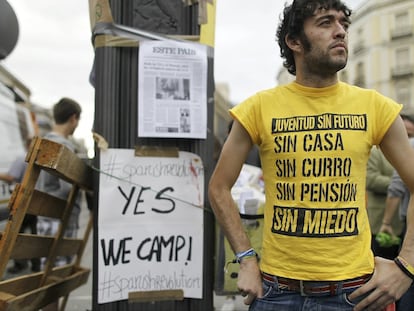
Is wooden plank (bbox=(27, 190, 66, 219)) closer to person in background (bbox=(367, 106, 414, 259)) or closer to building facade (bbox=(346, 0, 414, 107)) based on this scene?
person in background (bbox=(367, 106, 414, 259))

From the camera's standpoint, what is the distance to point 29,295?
2.65 metres

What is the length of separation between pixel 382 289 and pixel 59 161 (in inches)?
64.4

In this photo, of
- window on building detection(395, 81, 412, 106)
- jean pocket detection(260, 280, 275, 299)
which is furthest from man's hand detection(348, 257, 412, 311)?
window on building detection(395, 81, 412, 106)

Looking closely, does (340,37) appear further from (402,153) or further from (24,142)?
(24,142)

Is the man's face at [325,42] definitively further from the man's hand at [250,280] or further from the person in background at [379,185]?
the person in background at [379,185]

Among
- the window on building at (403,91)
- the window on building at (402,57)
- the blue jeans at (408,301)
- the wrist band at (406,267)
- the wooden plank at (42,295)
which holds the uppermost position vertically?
the window on building at (402,57)

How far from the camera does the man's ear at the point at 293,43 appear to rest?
199 centimetres

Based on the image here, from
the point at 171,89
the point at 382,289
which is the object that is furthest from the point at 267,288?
the point at 171,89

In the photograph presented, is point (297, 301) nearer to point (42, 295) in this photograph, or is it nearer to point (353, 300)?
point (353, 300)

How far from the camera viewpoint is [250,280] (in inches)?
73.9

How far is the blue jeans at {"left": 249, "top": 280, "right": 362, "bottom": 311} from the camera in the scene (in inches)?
71.4

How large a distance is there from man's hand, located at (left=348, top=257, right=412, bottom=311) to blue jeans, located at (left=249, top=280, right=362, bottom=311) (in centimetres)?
3

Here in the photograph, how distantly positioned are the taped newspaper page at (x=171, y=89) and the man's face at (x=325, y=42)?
1.02m

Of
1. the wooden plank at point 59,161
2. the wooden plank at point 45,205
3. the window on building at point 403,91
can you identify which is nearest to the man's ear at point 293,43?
the wooden plank at point 59,161
